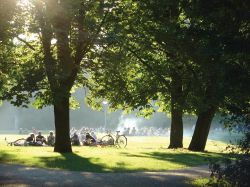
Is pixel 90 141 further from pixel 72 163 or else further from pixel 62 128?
pixel 72 163

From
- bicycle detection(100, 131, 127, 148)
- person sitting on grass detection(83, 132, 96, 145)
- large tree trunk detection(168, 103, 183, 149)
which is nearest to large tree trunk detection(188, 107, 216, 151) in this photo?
large tree trunk detection(168, 103, 183, 149)

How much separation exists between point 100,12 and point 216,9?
430 inches

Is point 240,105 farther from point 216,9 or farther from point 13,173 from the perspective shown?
point 13,173

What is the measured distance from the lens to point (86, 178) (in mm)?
13695

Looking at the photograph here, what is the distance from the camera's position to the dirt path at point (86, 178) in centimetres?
1255

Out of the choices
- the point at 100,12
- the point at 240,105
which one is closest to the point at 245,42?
the point at 240,105

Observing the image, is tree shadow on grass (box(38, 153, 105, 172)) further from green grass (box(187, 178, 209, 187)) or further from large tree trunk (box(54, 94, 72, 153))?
large tree trunk (box(54, 94, 72, 153))

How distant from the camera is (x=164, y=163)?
1817 centimetres

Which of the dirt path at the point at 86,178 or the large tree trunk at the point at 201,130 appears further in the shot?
the large tree trunk at the point at 201,130

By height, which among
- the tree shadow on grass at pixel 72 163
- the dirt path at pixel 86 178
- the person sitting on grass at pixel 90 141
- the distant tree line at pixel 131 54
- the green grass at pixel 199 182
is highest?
the distant tree line at pixel 131 54

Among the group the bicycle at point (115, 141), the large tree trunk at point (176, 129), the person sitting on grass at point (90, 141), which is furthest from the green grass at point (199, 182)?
the bicycle at point (115, 141)

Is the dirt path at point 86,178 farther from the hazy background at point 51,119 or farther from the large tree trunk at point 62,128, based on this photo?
the hazy background at point 51,119

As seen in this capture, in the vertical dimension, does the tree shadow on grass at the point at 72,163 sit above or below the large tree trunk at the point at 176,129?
below

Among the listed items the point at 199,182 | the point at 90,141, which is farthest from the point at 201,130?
the point at 199,182
